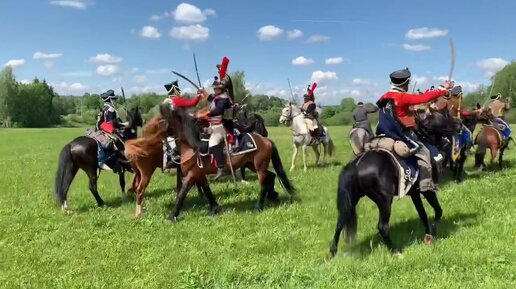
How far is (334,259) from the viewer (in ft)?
23.9

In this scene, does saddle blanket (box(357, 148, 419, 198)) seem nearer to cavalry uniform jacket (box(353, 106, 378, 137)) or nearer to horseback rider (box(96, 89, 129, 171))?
horseback rider (box(96, 89, 129, 171))

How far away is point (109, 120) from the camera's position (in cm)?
1226

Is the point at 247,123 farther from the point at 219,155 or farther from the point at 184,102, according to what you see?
the point at 184,102

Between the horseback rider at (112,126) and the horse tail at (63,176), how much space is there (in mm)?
821

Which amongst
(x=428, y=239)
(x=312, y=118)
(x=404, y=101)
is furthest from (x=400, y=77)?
(x=312, y=118)

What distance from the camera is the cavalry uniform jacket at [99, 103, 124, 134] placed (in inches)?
480

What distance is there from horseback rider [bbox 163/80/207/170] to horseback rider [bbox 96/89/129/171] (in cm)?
156

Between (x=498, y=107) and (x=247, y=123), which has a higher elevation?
(x=247, y=123)

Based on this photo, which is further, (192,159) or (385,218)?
(192,159)

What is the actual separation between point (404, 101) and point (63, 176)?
8040 millimetres

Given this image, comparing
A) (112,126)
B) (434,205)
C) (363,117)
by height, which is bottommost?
(434,205)

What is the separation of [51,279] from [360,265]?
4.50 metres

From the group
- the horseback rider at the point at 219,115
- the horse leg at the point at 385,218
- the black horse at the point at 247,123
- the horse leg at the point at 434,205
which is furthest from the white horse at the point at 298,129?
the horse leg at the point at 385,218

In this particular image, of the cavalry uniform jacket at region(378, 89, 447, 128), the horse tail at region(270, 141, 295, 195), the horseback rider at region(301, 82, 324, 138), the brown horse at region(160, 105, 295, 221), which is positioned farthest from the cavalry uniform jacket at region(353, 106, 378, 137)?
the cavalry uniform jacket at region(378, 89, 447, 128)
